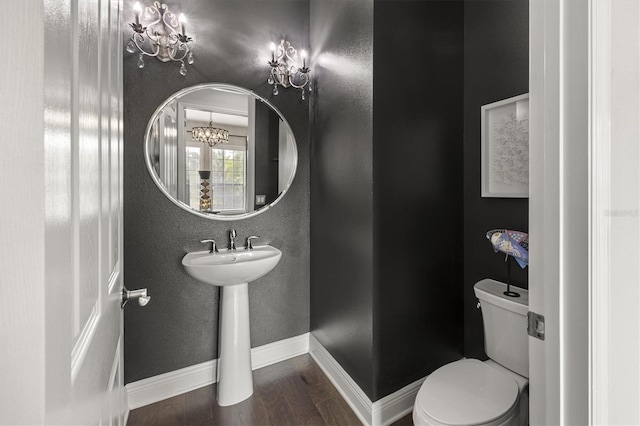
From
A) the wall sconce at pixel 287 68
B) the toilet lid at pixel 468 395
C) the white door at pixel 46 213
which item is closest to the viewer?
the white door at pixel 46 213

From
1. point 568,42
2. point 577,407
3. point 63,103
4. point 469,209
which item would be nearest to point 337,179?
point 469,209

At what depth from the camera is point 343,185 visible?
1.80m

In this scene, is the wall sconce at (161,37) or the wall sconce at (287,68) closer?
the wall sconce at (161,37)

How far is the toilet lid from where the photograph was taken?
1.14 m

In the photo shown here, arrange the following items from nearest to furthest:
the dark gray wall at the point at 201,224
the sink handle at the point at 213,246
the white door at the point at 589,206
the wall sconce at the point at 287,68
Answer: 1. the white door at the point at 589,206
2. the dark gray wall at the point at 201,224
3. the sink handle at the point at 213,246
4. the wall sconce at the point at 287,68

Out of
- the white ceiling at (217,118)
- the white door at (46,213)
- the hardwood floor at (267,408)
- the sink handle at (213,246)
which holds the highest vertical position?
the white ceiling at (217,118)

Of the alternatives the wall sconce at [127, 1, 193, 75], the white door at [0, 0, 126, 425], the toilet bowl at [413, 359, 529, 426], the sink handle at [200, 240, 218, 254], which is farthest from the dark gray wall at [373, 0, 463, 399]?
the white door at [0, 0, 126, 425]

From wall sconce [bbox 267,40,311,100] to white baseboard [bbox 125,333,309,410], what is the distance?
1830 millimetres

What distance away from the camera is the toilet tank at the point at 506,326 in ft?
4.56

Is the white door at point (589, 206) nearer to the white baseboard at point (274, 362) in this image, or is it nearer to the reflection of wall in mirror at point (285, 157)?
the white baseboard at point (274, 362)

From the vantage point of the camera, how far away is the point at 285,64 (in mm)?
2072

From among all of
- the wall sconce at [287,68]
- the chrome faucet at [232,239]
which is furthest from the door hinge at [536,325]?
the wall sconce at [287,68]
